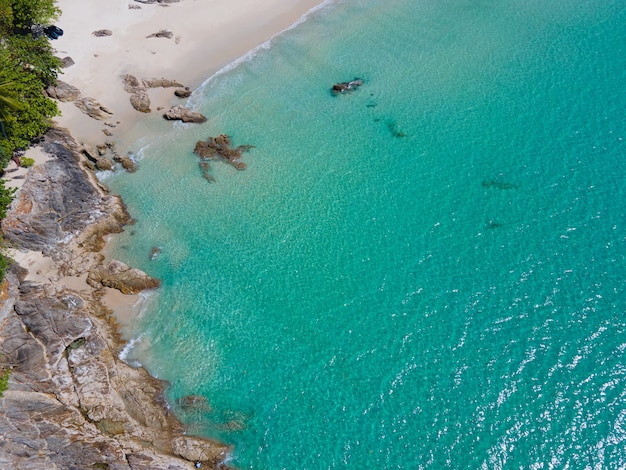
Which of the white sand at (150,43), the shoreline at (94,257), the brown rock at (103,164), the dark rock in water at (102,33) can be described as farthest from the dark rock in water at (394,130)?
the dark rock in water at (102,33)

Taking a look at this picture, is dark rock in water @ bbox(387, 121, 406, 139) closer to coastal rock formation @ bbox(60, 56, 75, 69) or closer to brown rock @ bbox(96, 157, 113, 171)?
brown rock @ bbox(96, 157, 113, 171)

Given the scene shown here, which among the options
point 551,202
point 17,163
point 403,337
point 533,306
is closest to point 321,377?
point 403,337

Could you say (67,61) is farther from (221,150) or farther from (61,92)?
(221,150)

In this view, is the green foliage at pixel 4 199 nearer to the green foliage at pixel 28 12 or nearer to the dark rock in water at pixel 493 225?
the green foliage at pixel 28 12

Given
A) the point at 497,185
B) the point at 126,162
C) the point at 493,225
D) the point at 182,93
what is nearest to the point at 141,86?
the point at 182,93

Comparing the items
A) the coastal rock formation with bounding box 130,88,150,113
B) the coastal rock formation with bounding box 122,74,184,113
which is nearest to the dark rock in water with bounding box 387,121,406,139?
the coastal rock formation with bounding box 122,74,184,113

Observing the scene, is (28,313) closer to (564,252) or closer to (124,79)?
(124,79)
